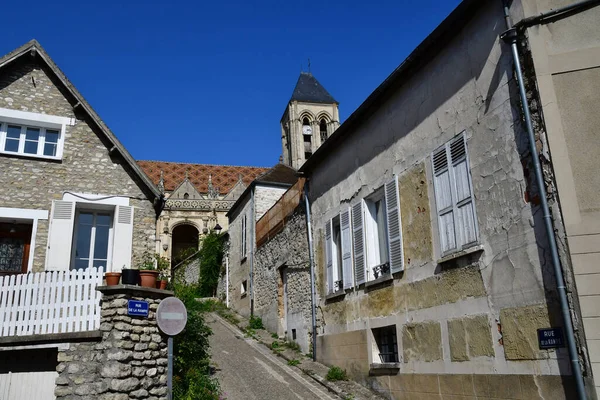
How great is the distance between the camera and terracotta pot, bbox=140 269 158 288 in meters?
8.61

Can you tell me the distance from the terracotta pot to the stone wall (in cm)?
460

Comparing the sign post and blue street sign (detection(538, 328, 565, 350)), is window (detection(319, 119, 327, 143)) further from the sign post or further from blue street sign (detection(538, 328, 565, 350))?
blue street sign (detection(538, 328, 565, 350))

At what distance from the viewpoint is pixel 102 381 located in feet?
25.3

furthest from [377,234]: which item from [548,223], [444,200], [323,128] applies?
[323,128]

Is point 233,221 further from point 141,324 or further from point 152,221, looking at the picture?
point 141,324

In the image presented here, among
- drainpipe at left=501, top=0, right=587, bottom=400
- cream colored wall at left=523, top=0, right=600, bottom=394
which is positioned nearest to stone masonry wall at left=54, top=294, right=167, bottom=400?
drainpipe at left=501, top=0, right=587, bottom=400

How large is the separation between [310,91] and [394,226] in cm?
3565

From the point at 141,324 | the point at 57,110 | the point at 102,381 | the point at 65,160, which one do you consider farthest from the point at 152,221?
the point at 102,381

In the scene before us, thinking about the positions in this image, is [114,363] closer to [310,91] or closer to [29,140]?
[29,140]

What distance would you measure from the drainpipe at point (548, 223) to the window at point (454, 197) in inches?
48.3

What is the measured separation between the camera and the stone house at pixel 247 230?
18.4 m

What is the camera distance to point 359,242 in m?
9.86

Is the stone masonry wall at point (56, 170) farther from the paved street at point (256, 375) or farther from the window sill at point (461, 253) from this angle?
the window sill at point (461, 253)

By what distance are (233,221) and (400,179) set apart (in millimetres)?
13836
